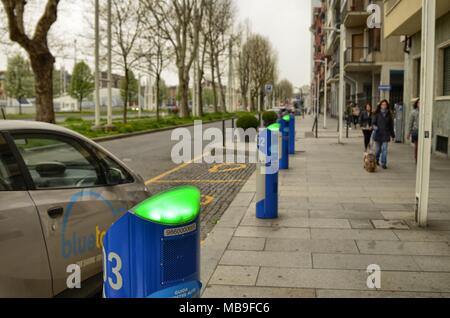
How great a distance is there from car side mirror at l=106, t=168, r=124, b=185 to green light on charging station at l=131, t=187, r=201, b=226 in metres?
2.02

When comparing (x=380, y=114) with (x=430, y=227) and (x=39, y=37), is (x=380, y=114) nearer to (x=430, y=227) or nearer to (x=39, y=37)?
(x=430, y=227)

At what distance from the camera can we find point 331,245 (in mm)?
6109

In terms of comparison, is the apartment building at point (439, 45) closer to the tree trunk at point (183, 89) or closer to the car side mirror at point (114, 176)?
the car side mirror at point (114, 176)

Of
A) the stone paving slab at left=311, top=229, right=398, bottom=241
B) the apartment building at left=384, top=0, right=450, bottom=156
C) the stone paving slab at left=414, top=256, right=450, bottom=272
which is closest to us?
the stone paving slab at left=414, top=256, right=450, bottom=272

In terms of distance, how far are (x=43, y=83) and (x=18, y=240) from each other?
2226 centimetres

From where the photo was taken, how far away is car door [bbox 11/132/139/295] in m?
3.60

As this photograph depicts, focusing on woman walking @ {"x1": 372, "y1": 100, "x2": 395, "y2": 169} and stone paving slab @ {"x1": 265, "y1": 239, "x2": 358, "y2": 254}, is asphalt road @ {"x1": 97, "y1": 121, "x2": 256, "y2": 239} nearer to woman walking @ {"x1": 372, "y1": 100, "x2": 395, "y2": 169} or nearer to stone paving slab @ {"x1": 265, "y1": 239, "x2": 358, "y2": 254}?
stone paving slab @ {"x1": 265, "y1": 239, "x2": 358, "y2": 254}

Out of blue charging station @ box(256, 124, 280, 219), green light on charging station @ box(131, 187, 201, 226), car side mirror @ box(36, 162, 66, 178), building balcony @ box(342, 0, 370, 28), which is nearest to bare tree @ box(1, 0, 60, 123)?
blue charging station @ box(256, 124, 280, 219)

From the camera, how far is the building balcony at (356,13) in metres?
37.5

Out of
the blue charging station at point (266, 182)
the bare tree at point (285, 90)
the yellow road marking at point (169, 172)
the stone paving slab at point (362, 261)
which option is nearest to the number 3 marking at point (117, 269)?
the stone paving slab at point (362, 261)
